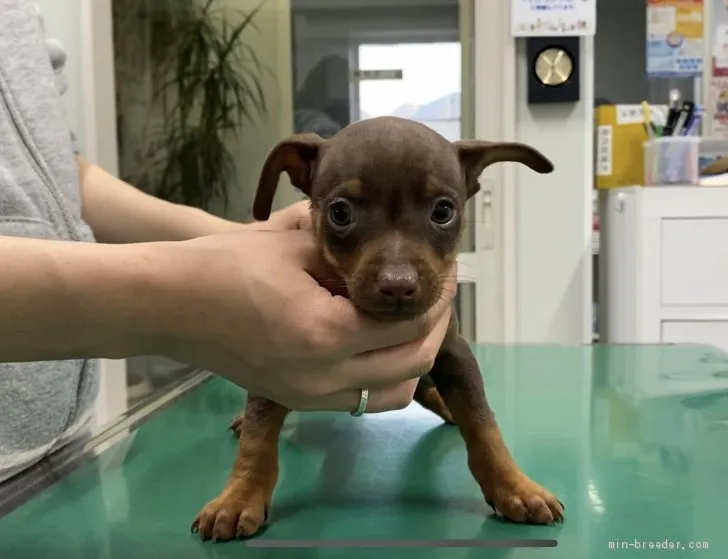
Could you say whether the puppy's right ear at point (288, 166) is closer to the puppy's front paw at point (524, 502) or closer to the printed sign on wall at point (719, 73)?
the puppy's front paw at point (524, 502)

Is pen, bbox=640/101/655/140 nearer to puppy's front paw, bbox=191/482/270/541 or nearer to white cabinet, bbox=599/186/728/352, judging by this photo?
white cabinet, bbox=599/186/728/352

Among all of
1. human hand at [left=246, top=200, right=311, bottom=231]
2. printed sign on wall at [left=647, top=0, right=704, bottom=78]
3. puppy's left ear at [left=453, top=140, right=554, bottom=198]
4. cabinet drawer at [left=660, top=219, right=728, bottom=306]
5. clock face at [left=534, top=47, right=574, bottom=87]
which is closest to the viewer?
puppy's left ear at [left=453, top=140, right=554, bottom=198]

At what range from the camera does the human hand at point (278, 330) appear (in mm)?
668

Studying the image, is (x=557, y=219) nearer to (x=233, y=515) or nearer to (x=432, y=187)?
(x=432, y=187)

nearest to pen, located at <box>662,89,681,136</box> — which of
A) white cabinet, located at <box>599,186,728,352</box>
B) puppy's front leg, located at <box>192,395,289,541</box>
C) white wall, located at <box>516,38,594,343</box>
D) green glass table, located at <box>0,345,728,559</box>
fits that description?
white wall, located at <box>516,38,594,343</box>

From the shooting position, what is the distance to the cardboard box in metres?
2.51

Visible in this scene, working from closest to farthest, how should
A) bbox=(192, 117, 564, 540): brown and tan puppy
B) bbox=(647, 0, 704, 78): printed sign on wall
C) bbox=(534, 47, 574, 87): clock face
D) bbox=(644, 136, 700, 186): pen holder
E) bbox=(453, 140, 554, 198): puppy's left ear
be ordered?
bbox=(192, 117, 564, 540): brown and tan puppy, bbox=(453, 140, 554, 198): puppy's left ear, bbox=(644, 136, 700, 186): pen holder, bbox=(534, 47, 574, 87): clock face, bbox=(647, 0, 704, 78): printed sign on wall

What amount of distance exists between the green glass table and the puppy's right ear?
0.35 m

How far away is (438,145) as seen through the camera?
2.81ft

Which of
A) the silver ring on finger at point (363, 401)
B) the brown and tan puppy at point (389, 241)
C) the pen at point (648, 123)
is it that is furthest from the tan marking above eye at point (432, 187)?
the pen at point (648, 123)

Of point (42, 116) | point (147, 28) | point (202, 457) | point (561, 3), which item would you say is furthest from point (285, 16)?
point (202, 457)

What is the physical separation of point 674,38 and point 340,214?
243cm

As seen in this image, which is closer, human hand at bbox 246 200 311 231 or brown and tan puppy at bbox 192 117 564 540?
brown and tan puppy at bbox 192 117 564 540

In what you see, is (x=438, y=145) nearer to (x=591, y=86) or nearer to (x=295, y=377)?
(x=295, y=377)
